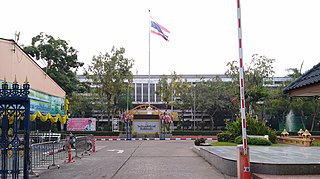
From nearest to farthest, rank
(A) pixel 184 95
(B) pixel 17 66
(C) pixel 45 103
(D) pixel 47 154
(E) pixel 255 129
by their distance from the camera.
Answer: (D) pixel 47 154 < (B) pixel 17 66 < (C) pixel 45 103 < (E) pixel 255 129 < (A) pixel 184 95

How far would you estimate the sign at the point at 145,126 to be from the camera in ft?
145

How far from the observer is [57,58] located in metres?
39.3

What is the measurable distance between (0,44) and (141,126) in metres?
27.3

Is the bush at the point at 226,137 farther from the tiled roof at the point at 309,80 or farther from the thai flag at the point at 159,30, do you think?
the tiled roof at the point at 309,80

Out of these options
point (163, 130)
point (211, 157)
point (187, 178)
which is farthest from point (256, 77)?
point (187, 178)

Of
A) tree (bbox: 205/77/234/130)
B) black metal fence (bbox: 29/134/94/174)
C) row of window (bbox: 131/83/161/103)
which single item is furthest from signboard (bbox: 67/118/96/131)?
row of window (bbox: 131/83/161/103)

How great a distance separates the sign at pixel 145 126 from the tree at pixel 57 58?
8867 mm

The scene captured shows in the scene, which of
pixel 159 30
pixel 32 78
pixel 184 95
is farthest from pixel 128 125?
pixel 32 78

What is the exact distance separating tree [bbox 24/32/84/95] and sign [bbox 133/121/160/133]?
8867 millimetres

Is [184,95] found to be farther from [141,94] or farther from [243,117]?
[243,117]

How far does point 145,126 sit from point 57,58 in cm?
1361

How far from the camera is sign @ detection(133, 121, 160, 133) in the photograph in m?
44.3

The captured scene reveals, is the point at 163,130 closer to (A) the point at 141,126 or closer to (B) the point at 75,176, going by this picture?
(A) the point at 141,126

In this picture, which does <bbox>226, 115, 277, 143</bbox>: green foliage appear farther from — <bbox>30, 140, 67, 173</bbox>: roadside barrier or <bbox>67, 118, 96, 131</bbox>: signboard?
<bbox>67, 118, 96, 131</bbox>: signboard
